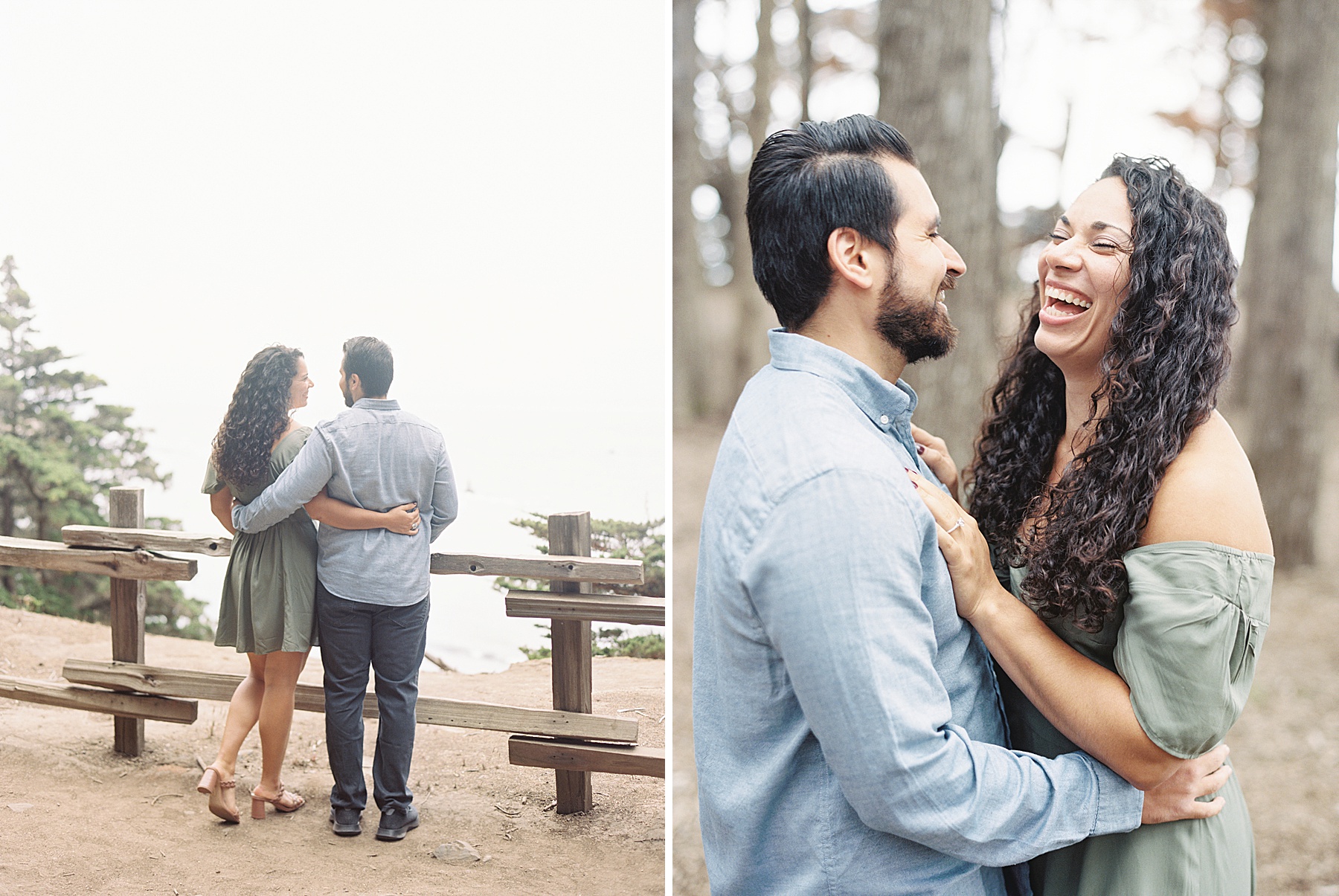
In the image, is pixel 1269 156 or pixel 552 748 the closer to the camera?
pixel 552 748

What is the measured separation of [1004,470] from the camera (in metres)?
2.09

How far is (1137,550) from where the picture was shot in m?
1.61

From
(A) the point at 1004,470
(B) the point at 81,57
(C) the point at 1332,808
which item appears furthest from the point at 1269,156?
(B) the point at 81,57

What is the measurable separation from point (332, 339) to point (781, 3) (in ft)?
33.5

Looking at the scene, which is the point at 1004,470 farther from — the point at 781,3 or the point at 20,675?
the point at 781,3

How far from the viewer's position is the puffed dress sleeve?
1.48 meters

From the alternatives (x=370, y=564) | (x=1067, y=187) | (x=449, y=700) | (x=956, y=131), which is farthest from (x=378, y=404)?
(x=1067, y=187)

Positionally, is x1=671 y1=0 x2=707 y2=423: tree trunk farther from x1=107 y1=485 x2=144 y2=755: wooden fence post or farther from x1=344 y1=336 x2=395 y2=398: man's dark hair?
x1=107 y1=485 x2=144 y2=755: wooden fence post

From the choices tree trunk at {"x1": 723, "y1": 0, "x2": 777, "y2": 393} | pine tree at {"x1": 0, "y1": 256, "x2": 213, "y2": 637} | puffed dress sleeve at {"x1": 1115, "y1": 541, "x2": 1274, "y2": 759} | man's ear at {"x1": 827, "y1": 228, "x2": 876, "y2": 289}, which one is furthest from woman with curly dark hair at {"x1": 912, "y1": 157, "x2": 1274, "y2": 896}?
tree trunk at {"x1": 723, "y1": 0, "x2": 777, "y2": 393}

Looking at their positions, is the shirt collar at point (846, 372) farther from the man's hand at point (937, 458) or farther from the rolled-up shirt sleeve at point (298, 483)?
the rolled-up shirt sleeve at point (298, 483)

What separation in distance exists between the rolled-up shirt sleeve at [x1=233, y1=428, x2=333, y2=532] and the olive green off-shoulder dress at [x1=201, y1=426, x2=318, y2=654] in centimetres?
2

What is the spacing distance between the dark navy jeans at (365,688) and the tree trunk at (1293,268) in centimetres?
614

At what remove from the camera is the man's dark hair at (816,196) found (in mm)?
1582

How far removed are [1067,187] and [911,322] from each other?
39.8 ft
